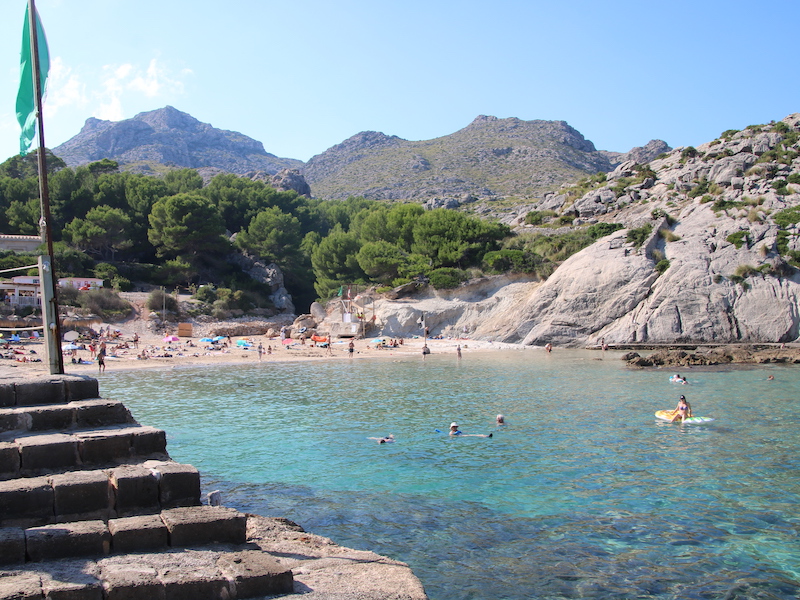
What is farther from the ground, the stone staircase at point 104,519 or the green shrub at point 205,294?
the green shrub at point 205,294

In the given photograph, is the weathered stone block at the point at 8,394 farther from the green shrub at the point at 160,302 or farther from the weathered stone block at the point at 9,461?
the green shrub at the point at 160,302

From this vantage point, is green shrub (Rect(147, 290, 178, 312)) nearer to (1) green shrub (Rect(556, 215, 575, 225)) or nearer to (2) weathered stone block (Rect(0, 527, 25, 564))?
(1) green shrub (Rect(556, 215, 575, 225))

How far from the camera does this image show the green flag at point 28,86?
28.1ft

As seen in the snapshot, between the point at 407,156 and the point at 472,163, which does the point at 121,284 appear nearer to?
the point at 472,163

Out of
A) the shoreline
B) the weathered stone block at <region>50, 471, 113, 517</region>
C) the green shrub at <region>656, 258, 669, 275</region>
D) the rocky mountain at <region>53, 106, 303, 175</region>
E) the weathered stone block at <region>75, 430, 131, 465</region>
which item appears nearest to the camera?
the weathered stone block at <region>50, 471, 113, 517</region>

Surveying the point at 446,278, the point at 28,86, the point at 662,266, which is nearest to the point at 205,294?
the point at 446,278

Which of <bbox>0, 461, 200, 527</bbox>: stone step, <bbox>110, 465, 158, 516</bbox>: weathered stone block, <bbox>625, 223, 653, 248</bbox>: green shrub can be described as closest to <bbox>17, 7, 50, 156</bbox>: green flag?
<bbox>0, 461, 200, 527</bbox>: stone step

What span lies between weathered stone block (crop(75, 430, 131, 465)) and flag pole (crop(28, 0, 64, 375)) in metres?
1.89

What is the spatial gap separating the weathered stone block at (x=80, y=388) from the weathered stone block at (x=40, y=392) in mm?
64

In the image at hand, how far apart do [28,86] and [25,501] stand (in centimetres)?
594

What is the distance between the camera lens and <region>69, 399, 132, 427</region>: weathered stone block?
23.5 ft

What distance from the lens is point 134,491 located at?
20.0 feet

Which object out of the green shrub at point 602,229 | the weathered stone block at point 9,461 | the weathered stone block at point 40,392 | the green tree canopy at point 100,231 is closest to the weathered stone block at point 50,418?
the weathered stone block at point 40,392

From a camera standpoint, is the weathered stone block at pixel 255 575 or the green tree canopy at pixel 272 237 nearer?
the weathered stone block at pixel 255 575
